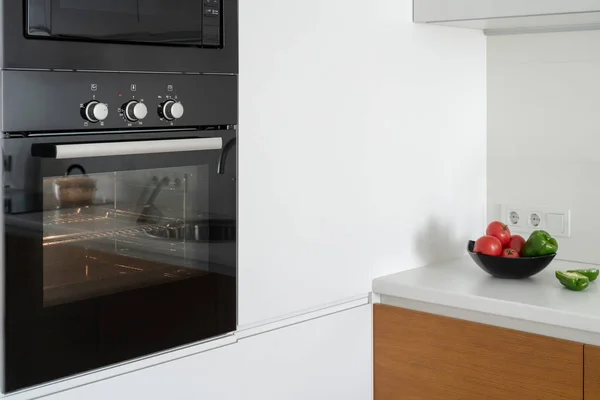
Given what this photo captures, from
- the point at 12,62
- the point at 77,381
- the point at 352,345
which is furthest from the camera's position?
the point at 352,345

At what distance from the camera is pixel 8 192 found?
4.13 feet

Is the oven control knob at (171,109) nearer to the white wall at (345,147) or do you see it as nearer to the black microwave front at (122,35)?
the black microwave front at (122,35)

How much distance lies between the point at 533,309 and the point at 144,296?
0.85m

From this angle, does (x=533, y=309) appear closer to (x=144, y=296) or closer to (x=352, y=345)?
(x=352, y=345)

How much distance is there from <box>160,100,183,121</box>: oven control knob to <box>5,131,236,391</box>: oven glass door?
47 millimetres

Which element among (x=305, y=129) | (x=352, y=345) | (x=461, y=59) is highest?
(x=461, y=59)

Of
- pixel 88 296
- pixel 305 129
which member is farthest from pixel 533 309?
pixel 88 296

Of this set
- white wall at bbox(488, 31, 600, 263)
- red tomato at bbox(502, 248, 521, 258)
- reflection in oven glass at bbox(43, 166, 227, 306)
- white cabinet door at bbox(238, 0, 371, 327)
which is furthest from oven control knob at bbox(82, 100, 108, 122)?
white wall at bbox(488, 31, 600, 263)

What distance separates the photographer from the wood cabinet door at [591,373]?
165cm

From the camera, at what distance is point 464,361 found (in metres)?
1.87

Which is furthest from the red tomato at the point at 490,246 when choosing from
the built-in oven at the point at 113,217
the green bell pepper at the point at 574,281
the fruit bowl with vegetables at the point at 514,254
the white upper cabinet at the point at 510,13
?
the built-in oven at the point at 113,217

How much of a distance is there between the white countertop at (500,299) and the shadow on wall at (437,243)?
0.16 feet

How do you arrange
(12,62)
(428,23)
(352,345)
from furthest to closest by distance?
(428,23) → (352,345) → (12,62)

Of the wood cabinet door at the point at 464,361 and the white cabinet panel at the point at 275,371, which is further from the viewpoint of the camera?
the wood cabinet door at the point at 464,361
